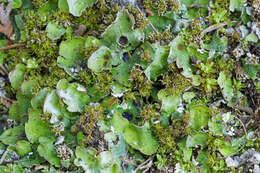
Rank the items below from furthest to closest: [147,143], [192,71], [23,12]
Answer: [23,12] → [192,71] → [147,143]

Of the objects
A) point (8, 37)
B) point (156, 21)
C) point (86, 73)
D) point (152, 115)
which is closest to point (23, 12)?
point (8, 37)

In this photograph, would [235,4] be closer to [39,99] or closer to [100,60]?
[100,60]

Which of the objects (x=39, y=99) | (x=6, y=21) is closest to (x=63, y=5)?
(x=6, y=21)

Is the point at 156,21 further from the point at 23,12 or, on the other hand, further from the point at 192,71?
the point at 23,12

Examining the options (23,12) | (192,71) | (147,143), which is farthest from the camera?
(23,12)

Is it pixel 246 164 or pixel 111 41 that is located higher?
pixel 111 41
